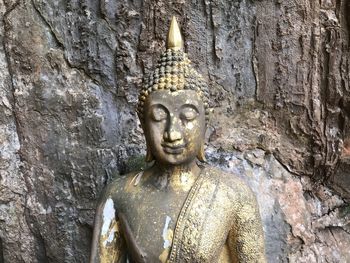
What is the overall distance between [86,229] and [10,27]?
2.49ft

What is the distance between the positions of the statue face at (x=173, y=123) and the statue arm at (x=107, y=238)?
22cm

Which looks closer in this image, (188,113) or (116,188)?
(188,113)

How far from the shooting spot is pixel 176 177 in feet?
5.11

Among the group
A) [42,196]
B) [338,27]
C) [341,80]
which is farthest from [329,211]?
[42,196]

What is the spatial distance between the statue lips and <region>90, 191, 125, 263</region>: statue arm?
9.5 inches

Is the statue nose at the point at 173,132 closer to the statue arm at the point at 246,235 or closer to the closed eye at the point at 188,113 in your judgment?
the closed eye at the point at 188,113

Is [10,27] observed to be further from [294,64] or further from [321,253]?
[321,253]

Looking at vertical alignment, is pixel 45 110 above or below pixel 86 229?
above

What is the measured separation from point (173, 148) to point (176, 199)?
0.15 metres

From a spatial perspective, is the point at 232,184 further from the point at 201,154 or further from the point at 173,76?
the point at 173,76

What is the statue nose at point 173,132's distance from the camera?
57.1 inches

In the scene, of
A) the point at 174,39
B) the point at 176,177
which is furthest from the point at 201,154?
the point at 174,39

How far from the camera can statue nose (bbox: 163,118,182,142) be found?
1.45 m

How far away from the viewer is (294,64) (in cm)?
209
